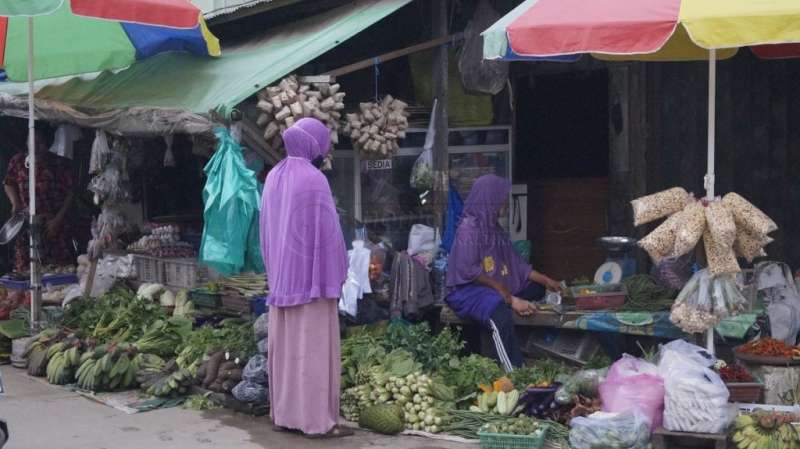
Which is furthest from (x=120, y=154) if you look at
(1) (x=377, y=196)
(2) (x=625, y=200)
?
(2) (x=625, y=200)

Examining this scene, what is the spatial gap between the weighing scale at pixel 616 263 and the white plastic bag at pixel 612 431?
6.87 ft

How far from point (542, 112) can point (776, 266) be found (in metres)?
3.15

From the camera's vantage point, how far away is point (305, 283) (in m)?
6.98

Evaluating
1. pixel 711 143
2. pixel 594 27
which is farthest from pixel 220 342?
pixel 711 143

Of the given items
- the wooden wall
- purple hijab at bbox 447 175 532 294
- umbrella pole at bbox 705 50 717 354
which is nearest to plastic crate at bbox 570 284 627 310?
purple hijab at bbox 447 175 532 294

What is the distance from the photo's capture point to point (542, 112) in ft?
33.4

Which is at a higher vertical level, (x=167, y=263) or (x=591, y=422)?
(x=167, y=263)

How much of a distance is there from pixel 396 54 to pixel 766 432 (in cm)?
443

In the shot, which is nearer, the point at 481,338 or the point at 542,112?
the point at 481,338

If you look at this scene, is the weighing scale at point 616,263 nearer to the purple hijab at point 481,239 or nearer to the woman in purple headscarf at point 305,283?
the purple hijab at point 481,239

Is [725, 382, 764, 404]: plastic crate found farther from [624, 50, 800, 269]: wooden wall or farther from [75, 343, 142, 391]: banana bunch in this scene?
[75, 343, 142, 391]: banana bunch

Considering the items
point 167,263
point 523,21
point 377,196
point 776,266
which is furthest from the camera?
point 167,263

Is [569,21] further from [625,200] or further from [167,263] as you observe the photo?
[167,263]

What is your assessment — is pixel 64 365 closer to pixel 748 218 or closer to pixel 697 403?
pixel 697 403
